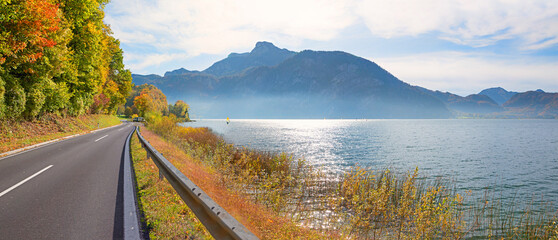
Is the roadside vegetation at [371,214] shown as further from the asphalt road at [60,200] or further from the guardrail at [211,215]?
the asphalt road at [60,200]

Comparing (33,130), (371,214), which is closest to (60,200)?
(371,214)

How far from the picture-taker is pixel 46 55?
17.3m

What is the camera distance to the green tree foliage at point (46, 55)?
12633 mm

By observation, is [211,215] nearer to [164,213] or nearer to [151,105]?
[164,213]

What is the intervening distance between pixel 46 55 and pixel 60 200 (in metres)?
16.7

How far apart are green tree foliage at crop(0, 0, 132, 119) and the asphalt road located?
670 cm

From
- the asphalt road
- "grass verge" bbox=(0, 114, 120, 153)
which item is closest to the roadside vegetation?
the asphalt road

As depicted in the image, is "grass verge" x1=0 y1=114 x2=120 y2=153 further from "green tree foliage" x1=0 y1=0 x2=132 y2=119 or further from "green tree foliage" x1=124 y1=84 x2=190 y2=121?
"green tree foliage" x1=124 y1=84 x2=190 y2=121

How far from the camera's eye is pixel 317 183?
1325 cm

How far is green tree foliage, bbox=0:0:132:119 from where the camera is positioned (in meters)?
12.6

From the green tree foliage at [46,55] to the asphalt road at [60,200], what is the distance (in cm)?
670

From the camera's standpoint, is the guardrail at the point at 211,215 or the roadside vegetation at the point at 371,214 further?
the roadside vegetation at the point at 371,214

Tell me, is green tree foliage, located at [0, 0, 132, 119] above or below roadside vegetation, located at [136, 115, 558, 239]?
above

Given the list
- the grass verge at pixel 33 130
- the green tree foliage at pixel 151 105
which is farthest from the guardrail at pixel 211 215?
the green tree foliage at pixel 151 105
